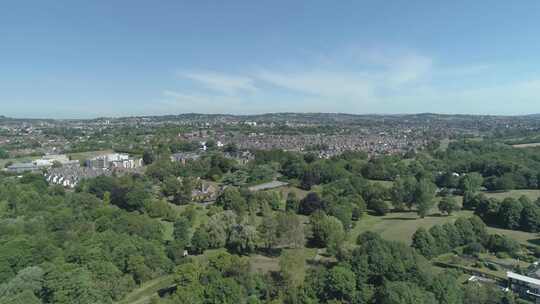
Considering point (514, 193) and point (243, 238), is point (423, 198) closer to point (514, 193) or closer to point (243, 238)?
point (514, 193)

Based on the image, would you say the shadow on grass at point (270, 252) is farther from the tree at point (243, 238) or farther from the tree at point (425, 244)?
the tree at point (425, 244)

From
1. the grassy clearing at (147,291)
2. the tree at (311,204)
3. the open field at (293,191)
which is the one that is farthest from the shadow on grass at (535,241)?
the grassy clearing at (147,291)

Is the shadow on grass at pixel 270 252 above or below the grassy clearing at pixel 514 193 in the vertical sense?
below

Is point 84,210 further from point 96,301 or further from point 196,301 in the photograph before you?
point 196,301

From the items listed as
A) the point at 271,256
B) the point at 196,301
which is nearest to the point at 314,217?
the point at 271,256

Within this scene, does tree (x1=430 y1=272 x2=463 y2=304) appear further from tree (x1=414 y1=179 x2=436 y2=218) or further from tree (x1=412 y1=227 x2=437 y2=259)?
tree (x1=414 y1=179 x2=436 y2=218)

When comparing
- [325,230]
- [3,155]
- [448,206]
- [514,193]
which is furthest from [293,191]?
[3,155]

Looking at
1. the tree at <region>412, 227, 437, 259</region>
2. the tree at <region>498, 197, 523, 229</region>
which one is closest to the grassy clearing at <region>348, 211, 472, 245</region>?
the tree at <region>412, 227, 437, 259</region>

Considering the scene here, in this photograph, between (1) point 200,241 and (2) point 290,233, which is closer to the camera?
(2) point 290,233
